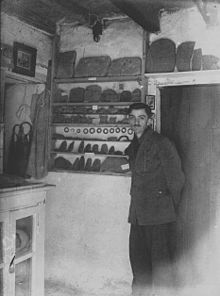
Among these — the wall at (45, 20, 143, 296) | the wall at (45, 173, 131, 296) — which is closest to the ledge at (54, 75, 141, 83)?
the wall at (45, 20, 143, 296)

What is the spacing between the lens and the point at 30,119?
3.90m

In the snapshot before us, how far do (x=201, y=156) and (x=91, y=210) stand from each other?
117cm

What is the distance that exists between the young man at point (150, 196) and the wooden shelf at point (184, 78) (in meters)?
0.47

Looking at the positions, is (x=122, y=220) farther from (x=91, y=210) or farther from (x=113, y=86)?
(x=113, y=86)

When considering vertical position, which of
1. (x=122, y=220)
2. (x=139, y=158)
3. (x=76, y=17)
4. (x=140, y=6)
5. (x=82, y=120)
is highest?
(x=76, y=17)

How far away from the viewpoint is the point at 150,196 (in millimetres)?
3125

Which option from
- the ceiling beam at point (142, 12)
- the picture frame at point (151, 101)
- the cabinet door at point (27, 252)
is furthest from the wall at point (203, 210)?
the cabinet door at point (27, 252)

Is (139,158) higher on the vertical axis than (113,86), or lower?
lower

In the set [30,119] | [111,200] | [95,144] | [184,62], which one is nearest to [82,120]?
[95,144]

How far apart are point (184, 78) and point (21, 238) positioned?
1967 mm

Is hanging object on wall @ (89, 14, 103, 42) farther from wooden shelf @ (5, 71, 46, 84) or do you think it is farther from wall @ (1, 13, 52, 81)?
wooden shelf @ (5, 71, 46, 84)

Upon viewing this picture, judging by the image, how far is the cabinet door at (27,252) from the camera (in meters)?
2.48

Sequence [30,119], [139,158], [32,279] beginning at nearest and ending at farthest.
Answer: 1. [32,279]
2. [139,158]
3. [30,119]

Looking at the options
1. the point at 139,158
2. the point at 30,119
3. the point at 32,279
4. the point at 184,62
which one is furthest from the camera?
the point at 30,119
